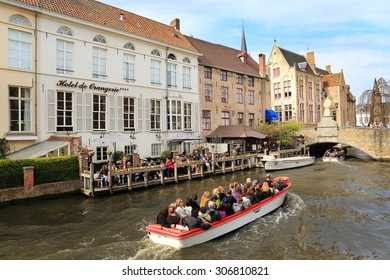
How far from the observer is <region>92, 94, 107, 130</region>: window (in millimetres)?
18422

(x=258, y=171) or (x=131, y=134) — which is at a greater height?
(x=131, y=134)

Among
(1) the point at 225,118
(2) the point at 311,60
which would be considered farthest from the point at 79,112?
(2) the point at 311,60

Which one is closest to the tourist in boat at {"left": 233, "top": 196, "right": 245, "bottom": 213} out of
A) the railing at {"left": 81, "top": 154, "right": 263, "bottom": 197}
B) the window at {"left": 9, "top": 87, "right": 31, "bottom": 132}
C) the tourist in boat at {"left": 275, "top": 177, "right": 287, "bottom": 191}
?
the tourist in boat at {"left": 275, "top": 177, "right": 287, "bottom": 191}

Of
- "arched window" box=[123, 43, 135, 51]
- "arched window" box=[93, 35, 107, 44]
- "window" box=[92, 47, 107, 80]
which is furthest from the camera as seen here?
"arched window" box=[123, 43, 135, 51]

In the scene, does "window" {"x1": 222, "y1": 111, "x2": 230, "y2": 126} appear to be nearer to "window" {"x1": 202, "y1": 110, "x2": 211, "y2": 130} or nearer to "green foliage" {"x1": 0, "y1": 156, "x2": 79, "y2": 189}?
"window" {"x1": 202, "y1": 110, "x2": 211, "y2": 130}

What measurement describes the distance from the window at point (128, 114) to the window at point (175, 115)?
3.24 meters

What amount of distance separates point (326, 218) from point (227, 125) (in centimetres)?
1795

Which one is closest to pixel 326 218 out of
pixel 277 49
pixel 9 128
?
pixel 9 128

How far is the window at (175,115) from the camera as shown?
22625mm

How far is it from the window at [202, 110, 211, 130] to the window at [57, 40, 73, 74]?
39.7 feet

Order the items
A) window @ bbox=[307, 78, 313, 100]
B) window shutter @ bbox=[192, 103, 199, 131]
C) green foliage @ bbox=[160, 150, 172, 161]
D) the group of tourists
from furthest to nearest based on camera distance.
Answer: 1. window @ bbox=[307, 78, 313, 100]
2. window shutter @ bbox=[192, 103, 199, 131]
3. green foliage @ bbox=[160, 150, 172, 161]
4. the group of tourists

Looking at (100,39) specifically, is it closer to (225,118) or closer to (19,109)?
(19,109)

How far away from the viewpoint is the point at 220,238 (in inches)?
340

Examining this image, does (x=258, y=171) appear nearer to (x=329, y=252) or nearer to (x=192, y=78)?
(x=192, y=78)
